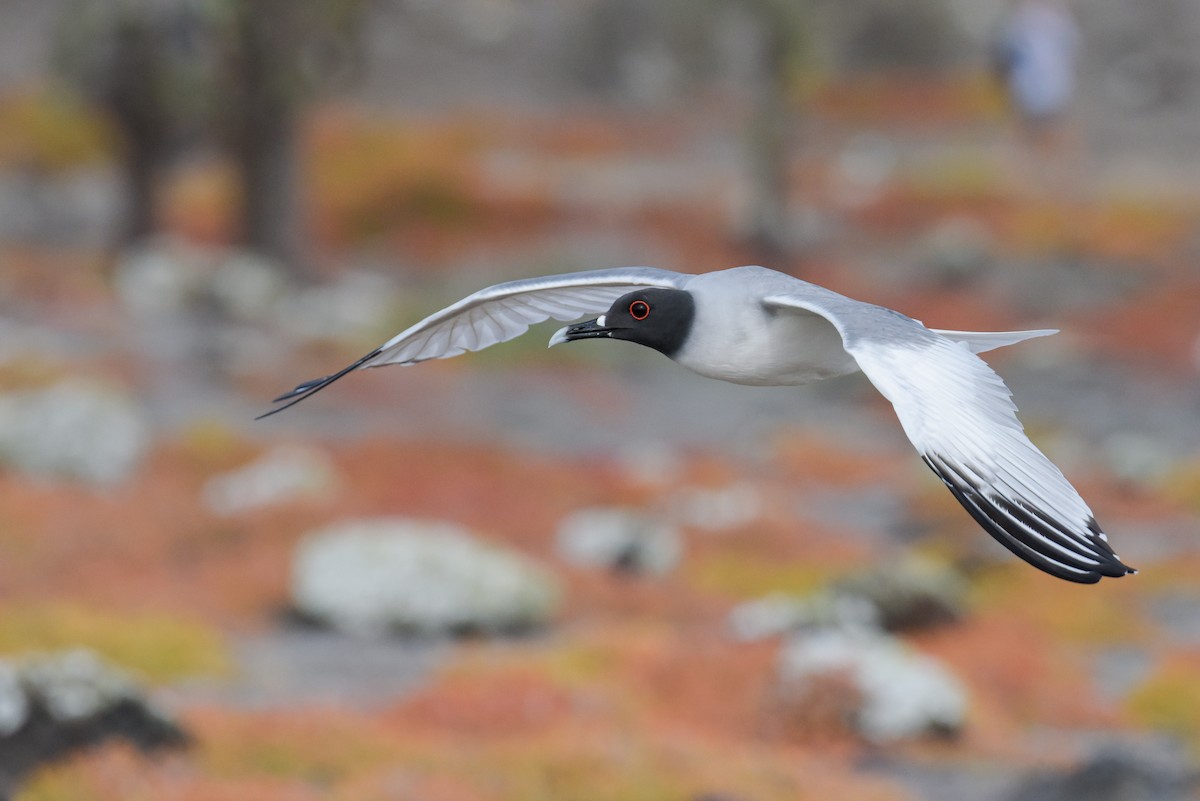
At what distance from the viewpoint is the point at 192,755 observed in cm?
717

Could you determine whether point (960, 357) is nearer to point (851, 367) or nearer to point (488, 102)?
point (851, 367)

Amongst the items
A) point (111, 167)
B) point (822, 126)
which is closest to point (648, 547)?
point (111, 167)

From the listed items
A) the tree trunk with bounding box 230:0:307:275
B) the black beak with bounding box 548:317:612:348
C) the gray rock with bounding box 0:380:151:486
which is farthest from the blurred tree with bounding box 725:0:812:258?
the black beak with bounding box 548:317:612:348

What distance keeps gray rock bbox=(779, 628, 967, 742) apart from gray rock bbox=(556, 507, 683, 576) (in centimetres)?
297

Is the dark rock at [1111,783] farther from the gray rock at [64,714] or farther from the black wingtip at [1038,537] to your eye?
the black wingtip at [1038,537]

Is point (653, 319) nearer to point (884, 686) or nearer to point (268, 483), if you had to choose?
point (884, 686)

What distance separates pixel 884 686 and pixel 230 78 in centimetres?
1400

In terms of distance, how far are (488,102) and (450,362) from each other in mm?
17707

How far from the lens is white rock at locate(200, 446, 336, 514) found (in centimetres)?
1252

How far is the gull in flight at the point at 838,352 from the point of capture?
263 cm

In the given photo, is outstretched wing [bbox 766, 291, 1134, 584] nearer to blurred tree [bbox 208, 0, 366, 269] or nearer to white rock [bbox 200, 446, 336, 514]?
white rock [bbox 200, 446, 336, 514]

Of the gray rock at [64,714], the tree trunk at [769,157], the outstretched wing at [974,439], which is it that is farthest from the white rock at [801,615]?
the tree trunk at [769,157]

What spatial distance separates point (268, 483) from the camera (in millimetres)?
12727

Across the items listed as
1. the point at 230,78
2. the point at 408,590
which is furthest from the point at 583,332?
the point at 230,78
